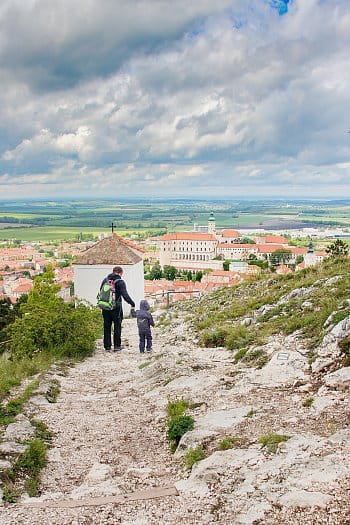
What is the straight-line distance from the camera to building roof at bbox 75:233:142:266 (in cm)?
2588

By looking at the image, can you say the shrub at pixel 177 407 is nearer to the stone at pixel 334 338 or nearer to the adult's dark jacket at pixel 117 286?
the stone at pixel 334 338

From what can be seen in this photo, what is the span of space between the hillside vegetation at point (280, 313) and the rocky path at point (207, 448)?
697 millimetres

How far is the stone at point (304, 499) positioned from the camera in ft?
13.6

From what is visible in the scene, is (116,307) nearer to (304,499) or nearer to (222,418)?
(222,418)

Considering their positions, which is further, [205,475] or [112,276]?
[112,276]

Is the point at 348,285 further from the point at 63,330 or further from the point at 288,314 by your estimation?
the point at 63,330

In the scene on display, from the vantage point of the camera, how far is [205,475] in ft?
16.3

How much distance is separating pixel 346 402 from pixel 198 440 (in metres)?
1.94

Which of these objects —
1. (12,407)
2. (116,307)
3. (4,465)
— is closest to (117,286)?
(116,307)

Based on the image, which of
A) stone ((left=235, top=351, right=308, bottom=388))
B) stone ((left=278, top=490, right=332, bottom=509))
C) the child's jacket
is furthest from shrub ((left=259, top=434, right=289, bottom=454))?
the child's jacket

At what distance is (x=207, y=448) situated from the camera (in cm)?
562

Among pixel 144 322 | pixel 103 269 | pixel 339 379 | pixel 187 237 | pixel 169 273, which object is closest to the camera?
pixel 339 379

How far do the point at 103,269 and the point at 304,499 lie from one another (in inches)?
875

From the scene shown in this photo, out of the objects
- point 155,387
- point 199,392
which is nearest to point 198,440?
point 199,392
